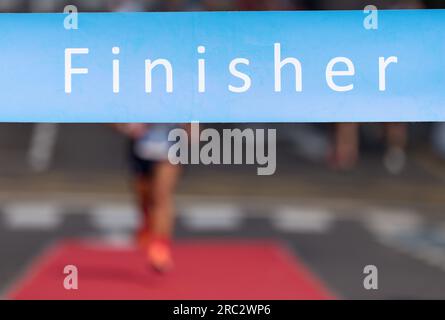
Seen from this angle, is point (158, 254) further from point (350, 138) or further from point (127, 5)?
point (350, 138)

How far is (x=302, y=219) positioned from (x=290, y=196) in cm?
138

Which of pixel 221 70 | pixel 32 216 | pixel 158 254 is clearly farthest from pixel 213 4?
pixel 32 216

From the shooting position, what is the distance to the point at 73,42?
4012 mm

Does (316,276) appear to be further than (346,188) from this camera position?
No

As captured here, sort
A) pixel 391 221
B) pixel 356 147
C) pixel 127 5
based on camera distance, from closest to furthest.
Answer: pixel 127 5 → pixel 391 221 → pixel 356 147

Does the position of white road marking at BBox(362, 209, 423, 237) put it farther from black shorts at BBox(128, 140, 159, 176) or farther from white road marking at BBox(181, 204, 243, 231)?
black shorts at BBox(128, 140, 159, 176)

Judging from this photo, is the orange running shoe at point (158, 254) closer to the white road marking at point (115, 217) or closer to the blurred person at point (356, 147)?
the white road marking at point (115, 217)

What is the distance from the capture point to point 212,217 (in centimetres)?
917

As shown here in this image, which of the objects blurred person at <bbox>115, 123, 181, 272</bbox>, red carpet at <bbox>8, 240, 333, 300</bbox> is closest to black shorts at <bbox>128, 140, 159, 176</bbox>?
blurred person at <bbox>115, 123, 181, 272</bbox>

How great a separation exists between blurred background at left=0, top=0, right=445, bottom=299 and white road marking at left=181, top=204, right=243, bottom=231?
0.04ft

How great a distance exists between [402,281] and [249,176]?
240 inches

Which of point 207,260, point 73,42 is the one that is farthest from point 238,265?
point 73,42

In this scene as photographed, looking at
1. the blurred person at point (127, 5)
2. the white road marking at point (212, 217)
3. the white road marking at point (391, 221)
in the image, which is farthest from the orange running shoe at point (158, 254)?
the white road marking at point (391, 221)
